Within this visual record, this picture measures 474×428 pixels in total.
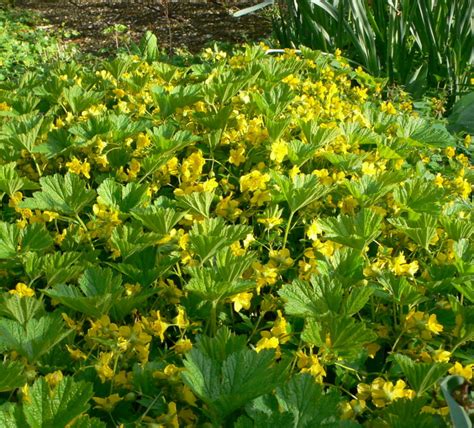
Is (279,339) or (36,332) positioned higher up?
(36,332)

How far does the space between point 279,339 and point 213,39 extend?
20.7ft

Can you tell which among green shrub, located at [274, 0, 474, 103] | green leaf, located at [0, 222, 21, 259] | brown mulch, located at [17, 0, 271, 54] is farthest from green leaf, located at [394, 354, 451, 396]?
brown mulch, located at [17, 0, 271, 54]

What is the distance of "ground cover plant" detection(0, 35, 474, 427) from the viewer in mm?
1109

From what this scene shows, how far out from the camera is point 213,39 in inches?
287

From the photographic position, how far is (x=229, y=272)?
130 cm

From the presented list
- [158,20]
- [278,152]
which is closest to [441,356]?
[278,152]

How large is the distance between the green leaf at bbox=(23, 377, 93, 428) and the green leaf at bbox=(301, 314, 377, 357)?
373 millimetres

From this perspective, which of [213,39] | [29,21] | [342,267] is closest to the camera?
[342,267]

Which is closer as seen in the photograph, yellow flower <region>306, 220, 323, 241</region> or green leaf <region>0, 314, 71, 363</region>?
green leaf <region>0, 314, 71, 363</region>

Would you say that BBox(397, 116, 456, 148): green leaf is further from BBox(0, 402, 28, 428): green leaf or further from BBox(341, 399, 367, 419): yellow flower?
BBox(0, 402, 28, 428): green leaf

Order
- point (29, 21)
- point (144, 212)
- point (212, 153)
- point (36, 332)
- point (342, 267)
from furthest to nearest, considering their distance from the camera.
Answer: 1. point (29, 21)
2. point (212, 153)
3. point (144, 212)
4. point (342, 267)
5. point (36, 332)

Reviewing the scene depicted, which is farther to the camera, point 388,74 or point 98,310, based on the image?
point 388,74

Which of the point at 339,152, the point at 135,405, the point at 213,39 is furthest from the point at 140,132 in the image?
the point at 213,39

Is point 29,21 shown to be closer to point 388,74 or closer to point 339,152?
point 388,74
